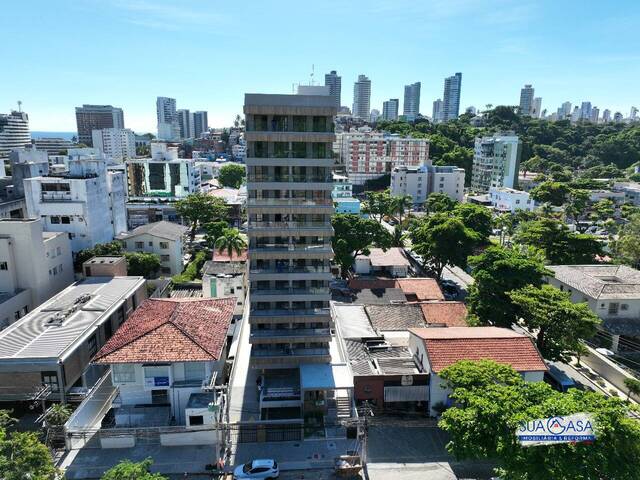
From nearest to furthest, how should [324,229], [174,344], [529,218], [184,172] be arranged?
[174,344]
[324,229]
[529,218]
[184,172]

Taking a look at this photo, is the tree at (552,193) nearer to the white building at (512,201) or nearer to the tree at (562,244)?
the white building at (512,201)

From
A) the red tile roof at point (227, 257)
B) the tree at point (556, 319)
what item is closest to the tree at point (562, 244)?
the tree at point (556, 319)

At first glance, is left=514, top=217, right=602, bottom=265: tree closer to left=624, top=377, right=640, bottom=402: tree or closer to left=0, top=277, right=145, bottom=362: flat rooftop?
left=624, top=377, right=640, bottom=402: tree

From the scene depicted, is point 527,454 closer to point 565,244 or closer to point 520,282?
point 520,282

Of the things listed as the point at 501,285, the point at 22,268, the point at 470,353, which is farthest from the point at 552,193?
the point at 22,268

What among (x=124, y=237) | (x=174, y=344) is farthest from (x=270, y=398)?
(x=124, y=237)

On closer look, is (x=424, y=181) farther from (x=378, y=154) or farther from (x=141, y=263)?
(x=141, y=263)
